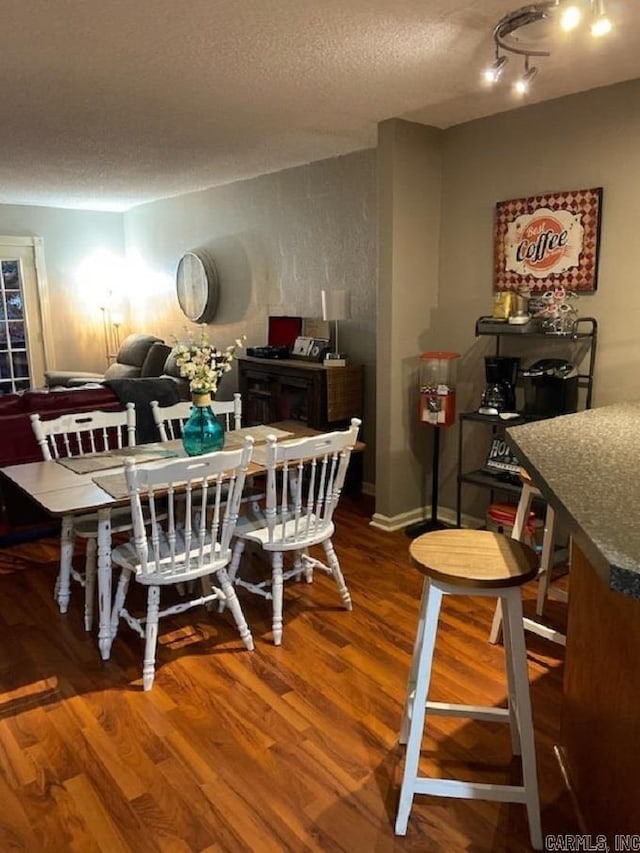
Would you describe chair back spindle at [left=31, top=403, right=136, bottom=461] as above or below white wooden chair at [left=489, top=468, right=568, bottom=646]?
above

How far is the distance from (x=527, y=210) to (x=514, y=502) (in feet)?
5.08

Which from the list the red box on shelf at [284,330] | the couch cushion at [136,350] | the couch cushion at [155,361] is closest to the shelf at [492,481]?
the red box on shelf at [284,330]

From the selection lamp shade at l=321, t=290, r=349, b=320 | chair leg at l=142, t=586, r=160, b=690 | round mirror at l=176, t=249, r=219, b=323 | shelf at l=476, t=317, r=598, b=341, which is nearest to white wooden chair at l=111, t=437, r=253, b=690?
chair leg at l=142, t=586, r=160, b=690

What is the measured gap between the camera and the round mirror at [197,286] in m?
5.78

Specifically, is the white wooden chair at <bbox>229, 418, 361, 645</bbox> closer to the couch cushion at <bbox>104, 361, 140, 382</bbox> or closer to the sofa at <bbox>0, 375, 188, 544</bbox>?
the sofa at <bbox>0, 375, 188, 544</bbox>

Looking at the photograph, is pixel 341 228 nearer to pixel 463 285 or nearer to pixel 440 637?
pixel 463 285

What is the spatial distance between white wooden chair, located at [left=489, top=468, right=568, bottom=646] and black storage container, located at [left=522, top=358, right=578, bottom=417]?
24.8 inches

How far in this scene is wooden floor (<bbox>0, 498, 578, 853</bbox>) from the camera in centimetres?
174

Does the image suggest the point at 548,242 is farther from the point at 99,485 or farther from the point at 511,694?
the point at 99,485

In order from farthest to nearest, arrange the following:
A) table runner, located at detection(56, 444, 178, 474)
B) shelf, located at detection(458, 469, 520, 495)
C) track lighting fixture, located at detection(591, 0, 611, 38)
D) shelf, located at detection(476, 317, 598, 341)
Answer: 1. shelf, located at detection(458, 469, 520, 495)
2. shelf, located at detection(476, 317, 598, 341)
3. table runner, located at detection(56, 444, 178, 474)
4. track lighting fixture, located at detection(591, 0, 611, 38)

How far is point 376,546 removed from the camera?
3650mm

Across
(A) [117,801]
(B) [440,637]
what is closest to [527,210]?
(B) [440,637]

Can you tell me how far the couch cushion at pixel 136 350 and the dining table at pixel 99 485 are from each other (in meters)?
3.46

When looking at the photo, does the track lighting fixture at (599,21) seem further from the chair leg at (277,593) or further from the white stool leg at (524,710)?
the chair leg at (277,593)
